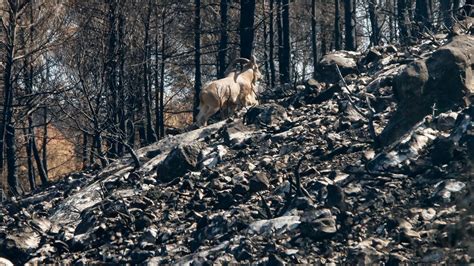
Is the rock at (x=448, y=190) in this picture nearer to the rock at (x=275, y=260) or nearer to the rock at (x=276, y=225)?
the rock at (x=276, y=225)

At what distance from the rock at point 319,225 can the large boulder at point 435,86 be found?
102 inches

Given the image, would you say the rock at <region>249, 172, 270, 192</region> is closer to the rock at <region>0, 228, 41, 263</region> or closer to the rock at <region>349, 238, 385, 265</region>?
the rock at <region>349, 238, 385, 265</region>

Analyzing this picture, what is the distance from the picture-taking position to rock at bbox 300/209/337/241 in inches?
480

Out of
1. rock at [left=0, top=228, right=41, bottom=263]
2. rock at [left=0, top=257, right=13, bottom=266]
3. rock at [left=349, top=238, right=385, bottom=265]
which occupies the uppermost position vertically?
rock at [left=349, top=238, right=385, bottom=265]

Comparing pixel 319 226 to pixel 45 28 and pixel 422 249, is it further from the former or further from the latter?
pixel 45 28

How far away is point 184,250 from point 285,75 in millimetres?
17023

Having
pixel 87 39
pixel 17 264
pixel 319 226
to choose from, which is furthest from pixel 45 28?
pixel 319 226

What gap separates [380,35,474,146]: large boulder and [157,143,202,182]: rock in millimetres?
4106

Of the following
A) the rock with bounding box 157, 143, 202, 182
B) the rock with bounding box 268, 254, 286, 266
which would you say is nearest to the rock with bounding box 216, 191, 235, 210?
the rock with bounding box 157, 143, 202, 182

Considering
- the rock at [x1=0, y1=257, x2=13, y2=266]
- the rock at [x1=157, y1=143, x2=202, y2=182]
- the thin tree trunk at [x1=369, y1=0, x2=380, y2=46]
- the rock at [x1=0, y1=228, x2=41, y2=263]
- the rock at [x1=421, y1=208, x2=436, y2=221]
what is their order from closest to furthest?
the rock at [x1=421, y1=208, x2=436, y2=221]
the rock at [x1=0, y1=257, x2=13, y2=266]
the rock at [x1=0, y1=228, x2=41, y2=263]
the rock at [x1=157, y1=143, x2=202, y2=182]
the thin tree trunk at [x1=369, y1=0, x2=380, y2=46]

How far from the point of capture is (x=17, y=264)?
15.7 m

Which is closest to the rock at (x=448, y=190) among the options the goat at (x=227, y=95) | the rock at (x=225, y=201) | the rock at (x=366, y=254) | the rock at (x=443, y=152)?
the rock at (x=443, y=152)

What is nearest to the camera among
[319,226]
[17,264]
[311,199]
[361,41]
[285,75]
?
Result: [319,226]

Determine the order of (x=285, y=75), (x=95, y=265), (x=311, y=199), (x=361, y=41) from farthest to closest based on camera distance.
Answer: (x=361, y=41)
(x=285, y=75)
(x=95, y=265)
(x=311, y=199)
